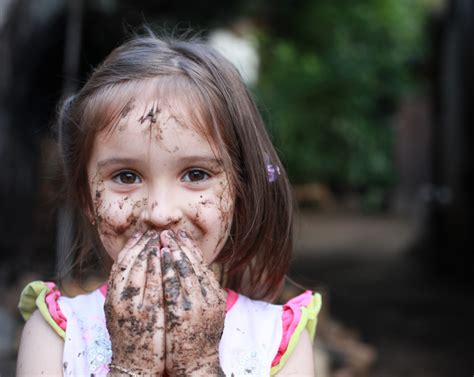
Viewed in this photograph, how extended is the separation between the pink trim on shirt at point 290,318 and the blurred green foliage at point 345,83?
8257 mm

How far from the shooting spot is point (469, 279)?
7484 millimetres

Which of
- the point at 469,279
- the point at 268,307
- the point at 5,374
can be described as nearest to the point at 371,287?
the point at 469,279

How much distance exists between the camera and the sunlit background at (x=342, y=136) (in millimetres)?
5180

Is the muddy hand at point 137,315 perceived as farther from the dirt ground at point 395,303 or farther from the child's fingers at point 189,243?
the dirt ground at point 395,303

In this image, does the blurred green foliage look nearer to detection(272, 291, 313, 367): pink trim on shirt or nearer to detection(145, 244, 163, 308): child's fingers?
detection(272, 291, 313, 367): pink trim on shirt

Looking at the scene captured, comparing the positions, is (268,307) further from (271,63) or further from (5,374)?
(271,63)

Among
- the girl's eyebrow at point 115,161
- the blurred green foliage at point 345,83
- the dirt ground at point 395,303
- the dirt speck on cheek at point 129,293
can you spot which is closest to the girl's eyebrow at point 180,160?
the girl's eyebrow at point 115,161

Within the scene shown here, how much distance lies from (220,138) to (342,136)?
41.3 feet

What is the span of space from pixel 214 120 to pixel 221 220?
22 cm

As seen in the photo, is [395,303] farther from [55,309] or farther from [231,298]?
[55,309]

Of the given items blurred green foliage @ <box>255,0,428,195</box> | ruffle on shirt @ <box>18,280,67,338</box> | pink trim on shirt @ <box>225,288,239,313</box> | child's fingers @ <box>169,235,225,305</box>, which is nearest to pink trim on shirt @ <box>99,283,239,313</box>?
pink trim on shirt @ <box>225,288,239,313</box>

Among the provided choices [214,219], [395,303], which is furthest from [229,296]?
[395,303]

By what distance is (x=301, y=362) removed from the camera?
4.87 feet

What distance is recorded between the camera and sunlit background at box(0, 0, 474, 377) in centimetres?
518
